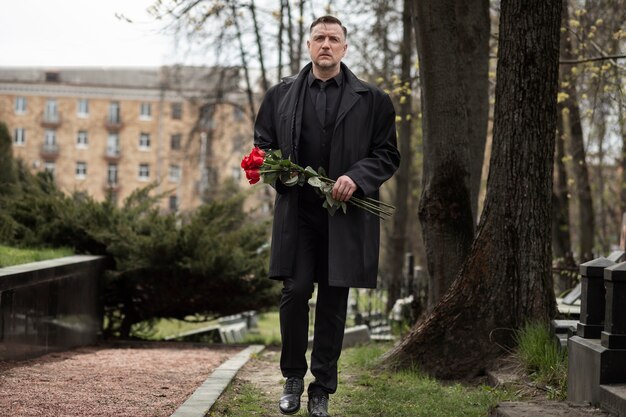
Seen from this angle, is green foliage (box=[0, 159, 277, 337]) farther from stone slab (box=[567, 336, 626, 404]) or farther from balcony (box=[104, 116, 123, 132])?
balcony (box=[104, 116, 123, 132])

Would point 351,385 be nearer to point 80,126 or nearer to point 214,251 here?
point 214,251

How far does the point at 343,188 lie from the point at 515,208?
89.8 inches

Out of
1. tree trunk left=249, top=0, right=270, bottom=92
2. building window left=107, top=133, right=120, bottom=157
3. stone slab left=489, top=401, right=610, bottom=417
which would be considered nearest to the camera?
stone slab left=489, top=401, right=610, bottom=417

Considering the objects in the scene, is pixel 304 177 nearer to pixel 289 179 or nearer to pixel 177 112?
pixel 289 179

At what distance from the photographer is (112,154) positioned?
8856 cm

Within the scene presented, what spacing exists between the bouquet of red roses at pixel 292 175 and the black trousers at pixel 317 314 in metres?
0.23

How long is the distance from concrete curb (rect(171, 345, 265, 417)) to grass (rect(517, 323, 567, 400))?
211 cm

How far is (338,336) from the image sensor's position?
5.74 m

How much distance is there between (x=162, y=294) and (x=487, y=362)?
21.0 ft

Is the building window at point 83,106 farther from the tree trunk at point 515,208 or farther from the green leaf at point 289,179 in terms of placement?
the green leaf at point 289,179

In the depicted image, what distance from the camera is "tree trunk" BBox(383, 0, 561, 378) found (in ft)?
23.6

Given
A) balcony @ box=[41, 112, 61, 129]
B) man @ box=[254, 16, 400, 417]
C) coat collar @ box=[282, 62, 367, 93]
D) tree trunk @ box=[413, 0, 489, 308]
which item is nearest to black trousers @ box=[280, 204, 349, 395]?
man @ box=[254, 16, 400, 417]

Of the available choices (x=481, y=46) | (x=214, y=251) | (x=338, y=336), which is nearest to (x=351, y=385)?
(x=338, y=336)

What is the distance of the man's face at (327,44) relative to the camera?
5.66 meters
